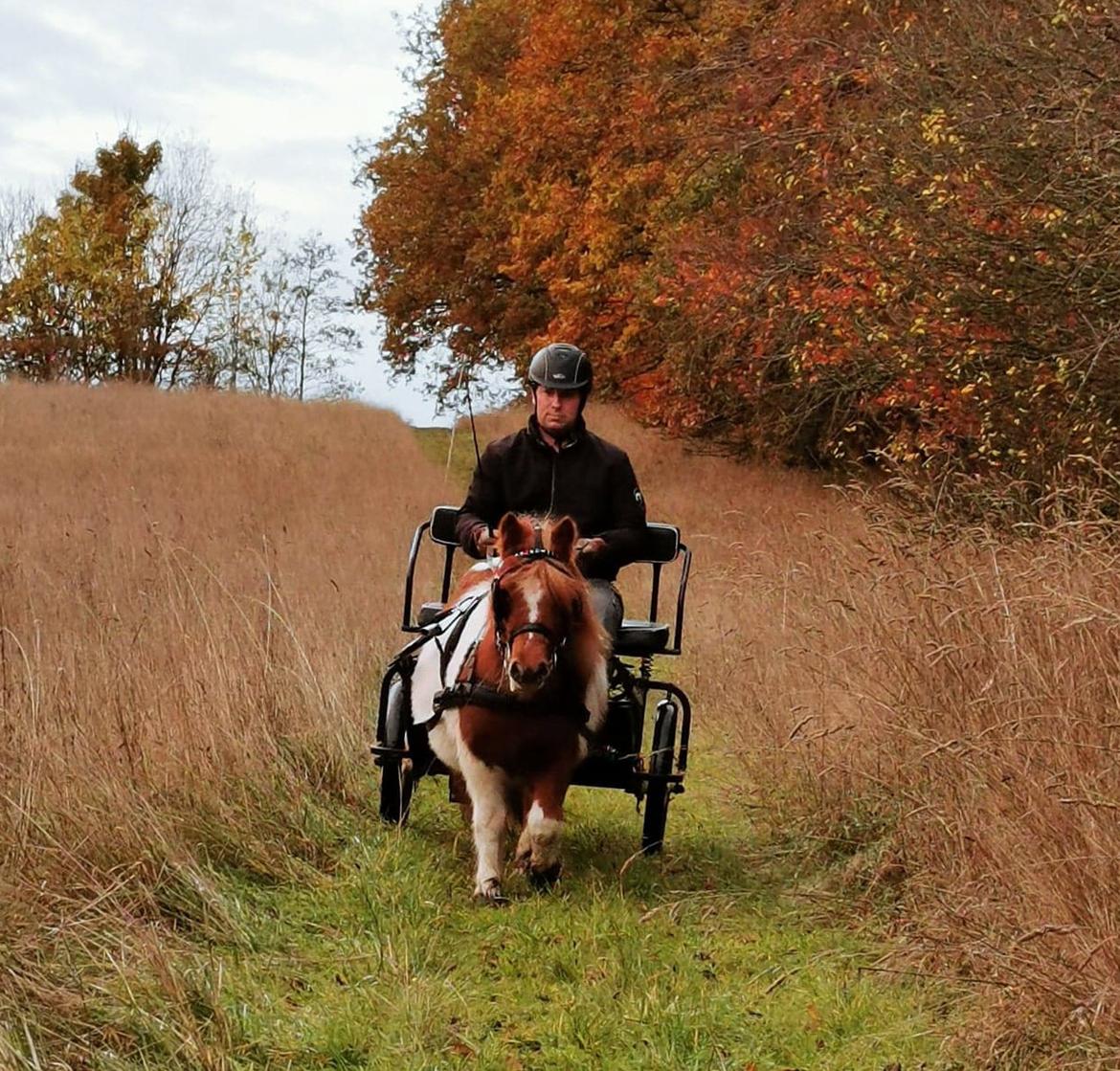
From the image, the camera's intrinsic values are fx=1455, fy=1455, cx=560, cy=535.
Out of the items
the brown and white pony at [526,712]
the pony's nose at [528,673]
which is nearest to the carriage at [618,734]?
the brown and white pony at [526,712]

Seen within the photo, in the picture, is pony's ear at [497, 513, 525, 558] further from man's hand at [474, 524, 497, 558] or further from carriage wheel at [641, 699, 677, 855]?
carriage wheel at [641, 699, 677, 855]

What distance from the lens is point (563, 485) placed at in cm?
642

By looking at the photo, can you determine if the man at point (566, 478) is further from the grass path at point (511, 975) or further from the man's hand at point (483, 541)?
the grass path at point (511, 975)

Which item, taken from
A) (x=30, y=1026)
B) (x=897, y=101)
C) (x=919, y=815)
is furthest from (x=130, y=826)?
(x=897, y=101)

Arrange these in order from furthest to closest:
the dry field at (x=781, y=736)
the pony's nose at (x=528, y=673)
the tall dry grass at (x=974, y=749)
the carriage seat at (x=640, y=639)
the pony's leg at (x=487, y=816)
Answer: the carriage seat at (x=640, y=639) < the pony's leg at (x=487, y=816) < the pony's nose at (x=528, y=673) < the dry field at (x=781, y=736) < the tall dry grass at (x=974, y=749)

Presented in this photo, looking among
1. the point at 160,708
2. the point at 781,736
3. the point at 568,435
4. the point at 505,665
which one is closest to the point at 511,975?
the point at 505,665

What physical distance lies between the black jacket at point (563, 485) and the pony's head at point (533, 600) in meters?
0.78

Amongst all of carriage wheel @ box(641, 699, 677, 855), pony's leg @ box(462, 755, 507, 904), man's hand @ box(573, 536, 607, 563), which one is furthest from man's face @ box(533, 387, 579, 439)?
pony's leg @ box(462, 755, 507, 904)

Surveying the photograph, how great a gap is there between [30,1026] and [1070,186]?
713 centimetres

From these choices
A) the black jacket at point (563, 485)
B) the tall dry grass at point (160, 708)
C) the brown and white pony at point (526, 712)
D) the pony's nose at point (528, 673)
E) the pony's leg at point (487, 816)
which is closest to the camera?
the tall dry grass at point (160, 708)

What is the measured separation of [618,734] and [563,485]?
1.14 metres

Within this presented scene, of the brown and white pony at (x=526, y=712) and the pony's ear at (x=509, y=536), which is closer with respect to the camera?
the brown and white pony at (x=526, y=712)

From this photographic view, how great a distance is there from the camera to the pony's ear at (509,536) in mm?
5516

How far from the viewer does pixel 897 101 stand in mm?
10875
